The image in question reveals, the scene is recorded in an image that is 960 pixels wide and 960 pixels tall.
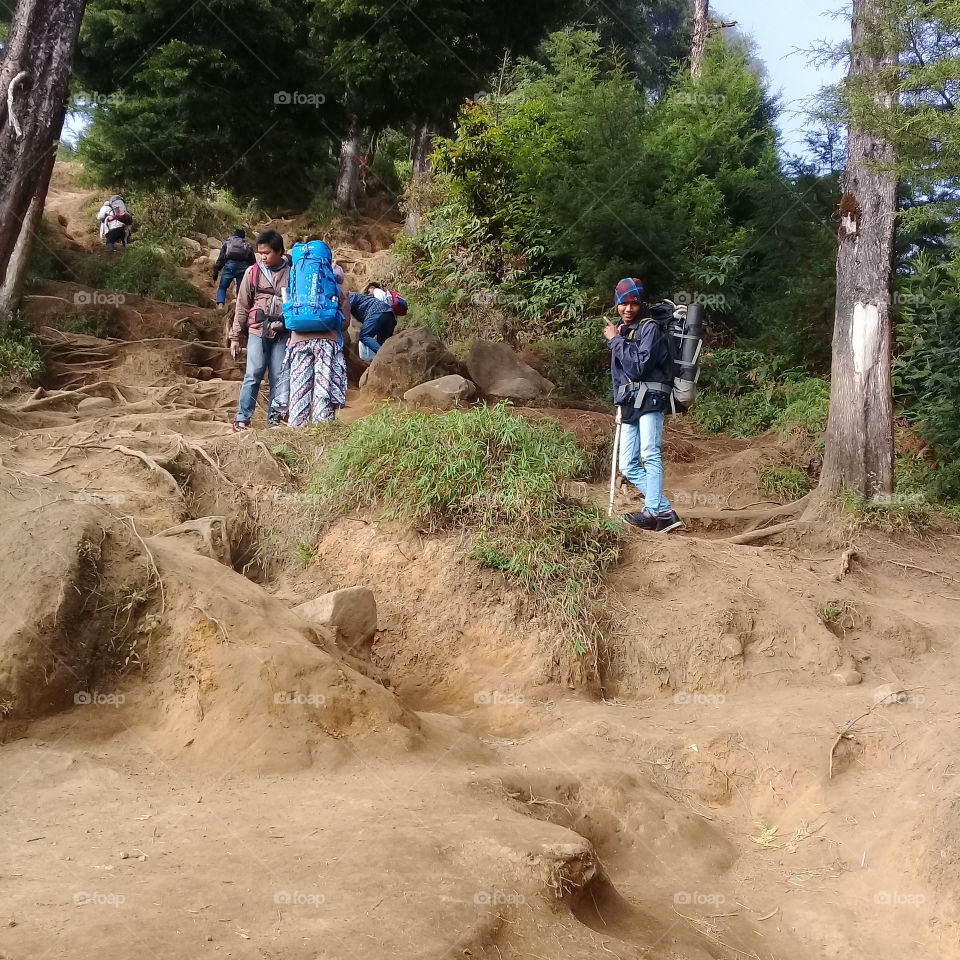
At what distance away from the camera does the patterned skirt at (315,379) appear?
8102 mm

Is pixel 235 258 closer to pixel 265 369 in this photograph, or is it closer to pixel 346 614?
pixel 265 369

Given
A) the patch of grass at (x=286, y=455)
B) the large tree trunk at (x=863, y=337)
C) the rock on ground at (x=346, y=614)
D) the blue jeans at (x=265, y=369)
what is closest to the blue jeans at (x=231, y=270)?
the blue jeans at (x=265, y=369)

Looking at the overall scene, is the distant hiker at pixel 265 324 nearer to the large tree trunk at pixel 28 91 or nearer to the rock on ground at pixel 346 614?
the large tree trunk at pixel 28 91

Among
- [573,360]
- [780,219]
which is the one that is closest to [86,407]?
Answer: [573,360]

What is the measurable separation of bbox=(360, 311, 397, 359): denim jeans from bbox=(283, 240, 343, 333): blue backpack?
3.38 meters

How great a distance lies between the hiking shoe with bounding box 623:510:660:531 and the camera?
283 inches

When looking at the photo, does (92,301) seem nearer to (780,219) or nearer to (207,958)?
(780,219)

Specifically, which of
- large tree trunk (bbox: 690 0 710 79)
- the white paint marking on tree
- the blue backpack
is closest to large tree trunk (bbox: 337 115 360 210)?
large tree trunk (bbox: 690 0 710 79)

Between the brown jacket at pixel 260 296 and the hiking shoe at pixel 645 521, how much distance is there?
353 cm

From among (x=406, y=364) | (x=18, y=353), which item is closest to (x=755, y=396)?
(x=406, y=364)

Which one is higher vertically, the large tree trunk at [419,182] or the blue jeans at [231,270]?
the large tree trunk at [419,182]

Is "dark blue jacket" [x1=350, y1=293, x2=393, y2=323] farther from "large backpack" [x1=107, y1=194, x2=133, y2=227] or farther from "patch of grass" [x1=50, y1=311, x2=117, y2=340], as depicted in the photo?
"large backpack" [x1=107, y1=194, x2=133, y2=227]

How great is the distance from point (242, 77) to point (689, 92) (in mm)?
8787

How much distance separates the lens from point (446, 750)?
4.59 metres
